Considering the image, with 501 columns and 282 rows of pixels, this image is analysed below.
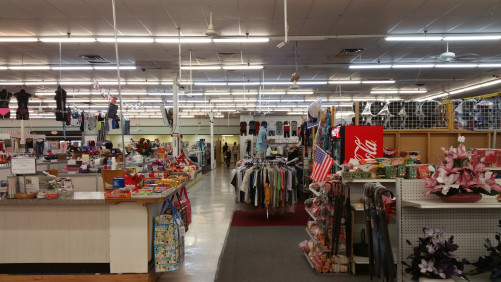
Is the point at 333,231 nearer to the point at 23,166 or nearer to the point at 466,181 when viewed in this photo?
the point at 466,181

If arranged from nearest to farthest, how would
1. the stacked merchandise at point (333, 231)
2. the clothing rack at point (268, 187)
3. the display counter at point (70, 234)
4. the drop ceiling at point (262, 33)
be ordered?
the display counter at point (70, 234)
the stacked merchandise at point (333, 231)
the clothing rack at point (268, 187)
the drop ceiling at point (262, 33)

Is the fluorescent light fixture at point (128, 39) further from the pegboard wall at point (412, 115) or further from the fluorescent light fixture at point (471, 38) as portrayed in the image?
the fluorescent light fixture at point (471, 38)

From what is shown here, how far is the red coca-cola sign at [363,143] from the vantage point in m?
4.39

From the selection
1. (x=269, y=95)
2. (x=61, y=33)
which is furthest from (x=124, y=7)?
(x=269, y=95)

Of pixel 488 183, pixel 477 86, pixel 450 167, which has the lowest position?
pixel 488 183

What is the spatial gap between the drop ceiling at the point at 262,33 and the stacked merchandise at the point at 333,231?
4199 mm

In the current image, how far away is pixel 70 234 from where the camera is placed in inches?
143

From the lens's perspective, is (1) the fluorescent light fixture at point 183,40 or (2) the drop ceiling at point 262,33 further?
(1) the fluorescent light fixture at point 183,40

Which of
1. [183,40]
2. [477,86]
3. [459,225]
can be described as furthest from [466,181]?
[477,86]

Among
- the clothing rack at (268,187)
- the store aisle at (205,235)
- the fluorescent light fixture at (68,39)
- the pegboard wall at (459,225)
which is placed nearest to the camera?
the pegboard wall at (459,225)

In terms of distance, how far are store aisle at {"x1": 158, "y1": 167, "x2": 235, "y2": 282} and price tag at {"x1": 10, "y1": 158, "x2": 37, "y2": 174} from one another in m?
2.03

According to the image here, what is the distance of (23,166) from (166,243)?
1910 mm

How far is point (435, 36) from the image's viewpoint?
26.3ft

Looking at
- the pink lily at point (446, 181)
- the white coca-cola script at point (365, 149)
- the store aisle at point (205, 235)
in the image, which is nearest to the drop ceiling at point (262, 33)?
the white coca-cola script at point (365, 149)
